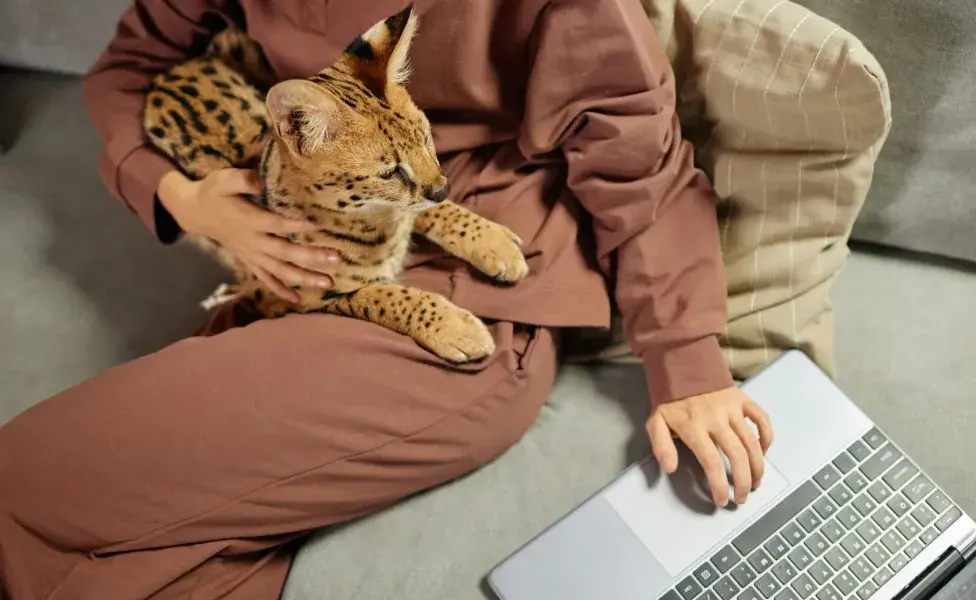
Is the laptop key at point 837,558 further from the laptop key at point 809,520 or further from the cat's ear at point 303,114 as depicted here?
the cat's ear at point 303,114

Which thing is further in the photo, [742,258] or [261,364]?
[742,258]

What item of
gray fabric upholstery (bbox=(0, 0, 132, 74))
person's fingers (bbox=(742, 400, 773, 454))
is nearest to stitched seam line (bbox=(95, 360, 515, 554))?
person's fingers (bbox=(742, 400, 773, 454))

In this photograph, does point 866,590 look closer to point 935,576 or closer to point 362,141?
point 935,576

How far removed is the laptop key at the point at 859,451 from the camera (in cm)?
84

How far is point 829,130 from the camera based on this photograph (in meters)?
0.83

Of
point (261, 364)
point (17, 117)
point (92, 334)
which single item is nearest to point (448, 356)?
point (261, 364)

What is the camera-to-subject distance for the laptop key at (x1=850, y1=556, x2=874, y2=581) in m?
0.79

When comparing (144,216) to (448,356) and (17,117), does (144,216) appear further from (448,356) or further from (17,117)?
(17,117)

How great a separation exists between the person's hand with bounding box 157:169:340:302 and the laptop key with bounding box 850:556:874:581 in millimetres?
646

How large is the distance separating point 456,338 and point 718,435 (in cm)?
30

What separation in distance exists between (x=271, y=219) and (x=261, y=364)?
17 cm

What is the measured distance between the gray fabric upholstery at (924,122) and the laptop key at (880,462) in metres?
0.35

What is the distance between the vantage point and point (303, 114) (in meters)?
0.73

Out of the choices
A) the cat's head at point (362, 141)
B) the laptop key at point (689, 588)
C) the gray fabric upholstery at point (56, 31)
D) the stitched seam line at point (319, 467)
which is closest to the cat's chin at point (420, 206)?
the cat's head at point (362, 141)
